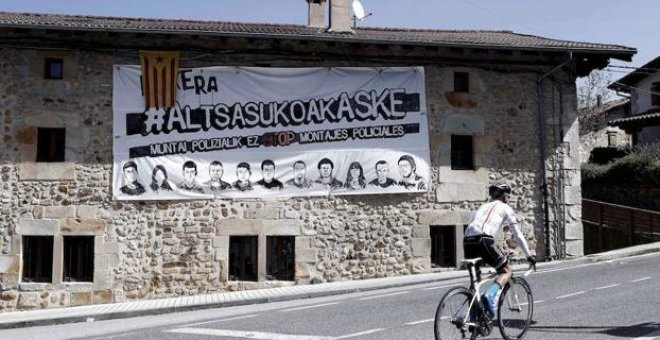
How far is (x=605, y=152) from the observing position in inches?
1145

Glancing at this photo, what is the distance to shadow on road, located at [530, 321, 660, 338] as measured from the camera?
714 centimetres

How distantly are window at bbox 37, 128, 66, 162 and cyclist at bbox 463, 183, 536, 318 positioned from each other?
1160 cm

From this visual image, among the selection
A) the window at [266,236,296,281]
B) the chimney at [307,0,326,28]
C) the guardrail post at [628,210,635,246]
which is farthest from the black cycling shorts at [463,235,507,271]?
the guardrail post at [628,210,635,246]

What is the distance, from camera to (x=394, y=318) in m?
9.04

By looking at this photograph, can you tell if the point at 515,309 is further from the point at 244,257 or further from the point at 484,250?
the point at 244,257

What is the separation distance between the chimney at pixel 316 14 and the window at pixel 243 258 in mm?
6498

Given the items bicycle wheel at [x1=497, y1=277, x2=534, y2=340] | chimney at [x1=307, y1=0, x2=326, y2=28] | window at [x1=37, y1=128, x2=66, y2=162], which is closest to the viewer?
bicycle wheel at [x1=497, y1=277, x2=534, y2=340]

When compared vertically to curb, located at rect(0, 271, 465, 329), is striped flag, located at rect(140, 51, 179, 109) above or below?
above

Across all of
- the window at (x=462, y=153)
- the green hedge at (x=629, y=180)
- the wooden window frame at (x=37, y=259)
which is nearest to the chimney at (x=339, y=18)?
the window at (x=462, y=153)

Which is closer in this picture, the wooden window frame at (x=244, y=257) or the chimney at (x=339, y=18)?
the wooden window frame at (x=244, y=257)

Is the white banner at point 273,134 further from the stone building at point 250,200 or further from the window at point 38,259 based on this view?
the window at point 38,259

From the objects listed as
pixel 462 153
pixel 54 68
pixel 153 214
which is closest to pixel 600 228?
pixel 462 153

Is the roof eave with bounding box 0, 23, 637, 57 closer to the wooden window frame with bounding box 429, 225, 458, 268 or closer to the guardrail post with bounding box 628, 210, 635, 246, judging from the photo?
the wooden window frame with bounding box 429, 225, 458, 268

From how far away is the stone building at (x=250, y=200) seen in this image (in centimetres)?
1513
